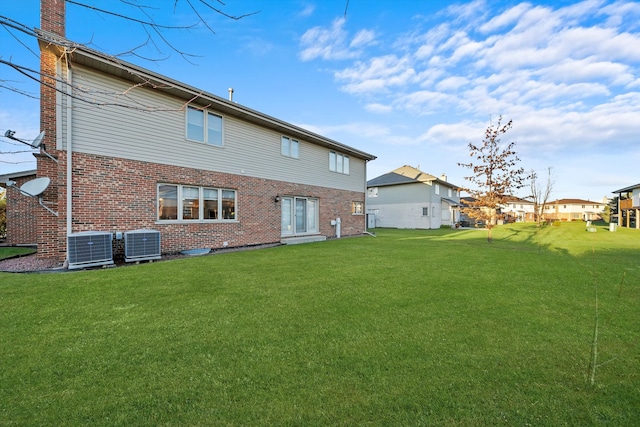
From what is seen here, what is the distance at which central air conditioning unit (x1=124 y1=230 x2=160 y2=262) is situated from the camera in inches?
316

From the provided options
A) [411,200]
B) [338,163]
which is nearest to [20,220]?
[338,163]

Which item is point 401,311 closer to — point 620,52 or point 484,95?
point 620,52

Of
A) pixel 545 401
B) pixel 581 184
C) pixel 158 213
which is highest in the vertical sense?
pixel 581 184

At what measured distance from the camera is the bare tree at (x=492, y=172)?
624 inches

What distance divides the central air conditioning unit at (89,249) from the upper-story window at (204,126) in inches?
179

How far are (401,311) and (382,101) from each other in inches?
570

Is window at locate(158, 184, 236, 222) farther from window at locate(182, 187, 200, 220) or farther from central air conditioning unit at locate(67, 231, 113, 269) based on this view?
central air conditioning unit at locate(67, 231, 113, 269)

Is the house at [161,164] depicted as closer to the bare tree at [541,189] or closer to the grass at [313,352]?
the grass at [313,352]

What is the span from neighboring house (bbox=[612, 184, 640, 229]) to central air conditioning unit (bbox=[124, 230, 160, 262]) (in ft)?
136

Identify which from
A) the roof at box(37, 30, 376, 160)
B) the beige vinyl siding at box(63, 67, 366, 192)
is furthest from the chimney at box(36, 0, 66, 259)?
the roof at box(37, 30, 376, 160)

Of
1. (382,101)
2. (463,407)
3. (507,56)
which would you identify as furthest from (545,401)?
(382,101)

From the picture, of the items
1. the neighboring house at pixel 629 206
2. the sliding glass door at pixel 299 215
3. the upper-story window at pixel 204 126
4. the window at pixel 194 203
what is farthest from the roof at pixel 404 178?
the upper-story window at pixel 204 126

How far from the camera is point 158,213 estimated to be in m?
9.47

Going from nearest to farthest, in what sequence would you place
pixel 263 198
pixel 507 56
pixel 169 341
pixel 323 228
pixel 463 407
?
pixel 463 407 < pixel 169 341 < pixel 507 56 < pixel 263 198 < pixel 323 228
